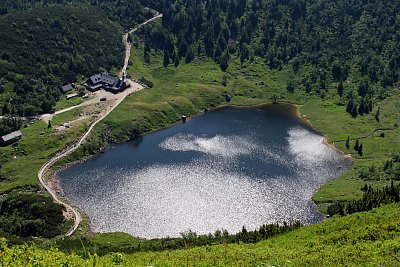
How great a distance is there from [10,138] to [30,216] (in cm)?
5043

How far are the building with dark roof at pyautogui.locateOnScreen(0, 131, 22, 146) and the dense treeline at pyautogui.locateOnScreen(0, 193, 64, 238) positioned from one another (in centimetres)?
3452

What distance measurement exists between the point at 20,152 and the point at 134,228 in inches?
2435

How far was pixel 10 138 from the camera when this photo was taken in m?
181

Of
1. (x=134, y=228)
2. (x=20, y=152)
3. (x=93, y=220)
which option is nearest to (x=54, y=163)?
(x=20, y=152)

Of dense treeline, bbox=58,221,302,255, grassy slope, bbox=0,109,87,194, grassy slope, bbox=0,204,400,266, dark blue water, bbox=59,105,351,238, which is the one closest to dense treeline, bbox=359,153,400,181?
dark blue water, bbox=59,105,351,238

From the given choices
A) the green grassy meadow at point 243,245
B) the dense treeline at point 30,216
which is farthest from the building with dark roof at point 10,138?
the dense treeline at point 30,216

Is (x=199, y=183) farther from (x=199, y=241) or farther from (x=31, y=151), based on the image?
(x=31, y=151)

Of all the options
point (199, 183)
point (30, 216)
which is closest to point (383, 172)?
point (199, 183)

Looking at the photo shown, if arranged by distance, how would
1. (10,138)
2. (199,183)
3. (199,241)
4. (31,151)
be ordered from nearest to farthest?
(199,241)
(199,183)
(31,151)
(10,138)

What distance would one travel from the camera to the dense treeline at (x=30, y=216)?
135875 millimetres

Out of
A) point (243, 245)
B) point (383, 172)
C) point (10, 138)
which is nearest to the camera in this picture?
point (243, 245)

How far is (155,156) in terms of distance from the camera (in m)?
184

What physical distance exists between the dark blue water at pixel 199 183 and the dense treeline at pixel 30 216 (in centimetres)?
975

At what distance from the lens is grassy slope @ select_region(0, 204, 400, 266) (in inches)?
1961
